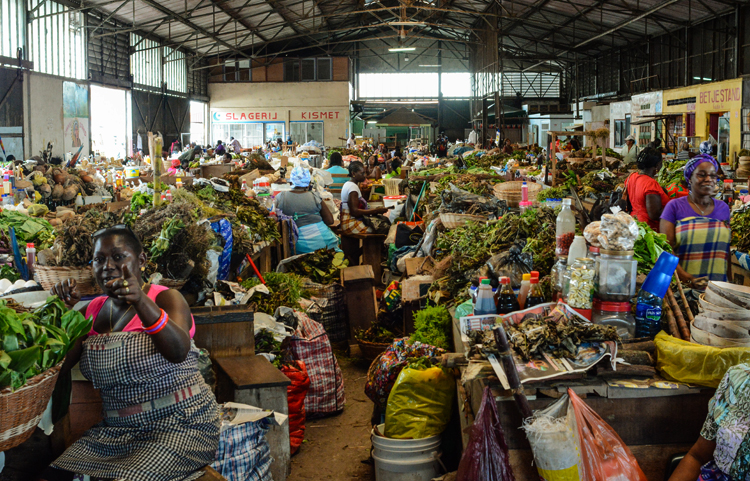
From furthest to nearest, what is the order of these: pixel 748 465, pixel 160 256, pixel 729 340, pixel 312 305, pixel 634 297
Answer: pixel 312 305 → pixel 160 256 → pixel 634 297 → pixel 729 340 → pixel 748 465

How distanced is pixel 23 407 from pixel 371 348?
347 cm

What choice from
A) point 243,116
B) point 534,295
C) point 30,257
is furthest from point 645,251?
point 243,116

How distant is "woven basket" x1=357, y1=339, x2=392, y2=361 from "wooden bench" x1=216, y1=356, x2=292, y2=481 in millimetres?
1788

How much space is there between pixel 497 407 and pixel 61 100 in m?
17.4

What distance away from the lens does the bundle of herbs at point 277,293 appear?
4.88 meters

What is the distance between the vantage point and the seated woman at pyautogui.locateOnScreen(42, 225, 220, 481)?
95.6 inches

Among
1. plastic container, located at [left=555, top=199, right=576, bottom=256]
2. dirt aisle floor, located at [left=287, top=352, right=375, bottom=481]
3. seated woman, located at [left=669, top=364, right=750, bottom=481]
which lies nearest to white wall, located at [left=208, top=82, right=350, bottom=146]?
dirt aisle floor, located at [left=287, top=352, right=375, bottom=481]

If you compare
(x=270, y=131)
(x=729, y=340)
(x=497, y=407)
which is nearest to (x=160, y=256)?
(x=497, y=407)

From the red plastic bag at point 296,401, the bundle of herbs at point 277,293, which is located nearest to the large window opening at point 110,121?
the bundle of herbs at point 277,293

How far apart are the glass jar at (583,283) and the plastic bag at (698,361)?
0.38 metres

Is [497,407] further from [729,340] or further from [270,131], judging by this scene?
[270,131]

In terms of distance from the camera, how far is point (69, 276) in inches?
126

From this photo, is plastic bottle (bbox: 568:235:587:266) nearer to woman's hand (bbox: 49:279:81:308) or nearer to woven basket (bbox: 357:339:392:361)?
woman's hand (bbox: 49:279:81:308)

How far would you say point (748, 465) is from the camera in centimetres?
214
